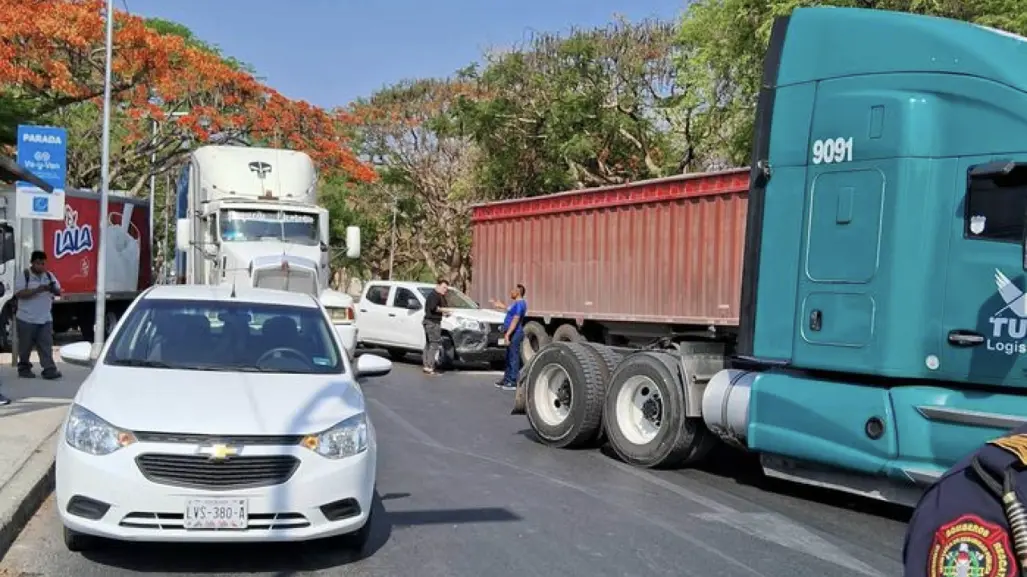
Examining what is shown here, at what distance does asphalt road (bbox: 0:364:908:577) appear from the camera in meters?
5.77

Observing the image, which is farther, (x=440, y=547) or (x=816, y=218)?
(x=816, y=218)

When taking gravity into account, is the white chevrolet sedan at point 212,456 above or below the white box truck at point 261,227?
below

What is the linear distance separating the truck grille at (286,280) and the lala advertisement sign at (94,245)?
198 inches

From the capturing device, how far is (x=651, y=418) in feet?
30.5

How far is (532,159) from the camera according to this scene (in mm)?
28641

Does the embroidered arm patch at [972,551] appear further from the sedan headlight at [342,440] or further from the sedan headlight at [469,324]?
the sedan headlight at [469,324]

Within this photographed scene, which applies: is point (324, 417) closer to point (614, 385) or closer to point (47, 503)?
point (47, 503)

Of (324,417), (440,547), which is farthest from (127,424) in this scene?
(440,547)

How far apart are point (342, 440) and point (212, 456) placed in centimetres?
73

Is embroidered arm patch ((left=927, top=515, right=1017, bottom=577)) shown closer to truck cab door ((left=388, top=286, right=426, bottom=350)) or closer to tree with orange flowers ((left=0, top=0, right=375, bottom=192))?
truck cab door ((left=388, top=286, right=426, bottom=350))

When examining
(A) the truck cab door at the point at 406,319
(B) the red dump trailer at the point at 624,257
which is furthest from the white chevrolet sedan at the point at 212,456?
(A) the truck cab door at the point at 406,319

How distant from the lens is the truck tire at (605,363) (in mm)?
9867

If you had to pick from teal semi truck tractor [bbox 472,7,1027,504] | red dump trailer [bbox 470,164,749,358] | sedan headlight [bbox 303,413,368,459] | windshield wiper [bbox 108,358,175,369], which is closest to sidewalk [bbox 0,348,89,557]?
windshield wiper [bbox 108,358,175,369]

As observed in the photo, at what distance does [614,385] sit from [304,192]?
405 inches
